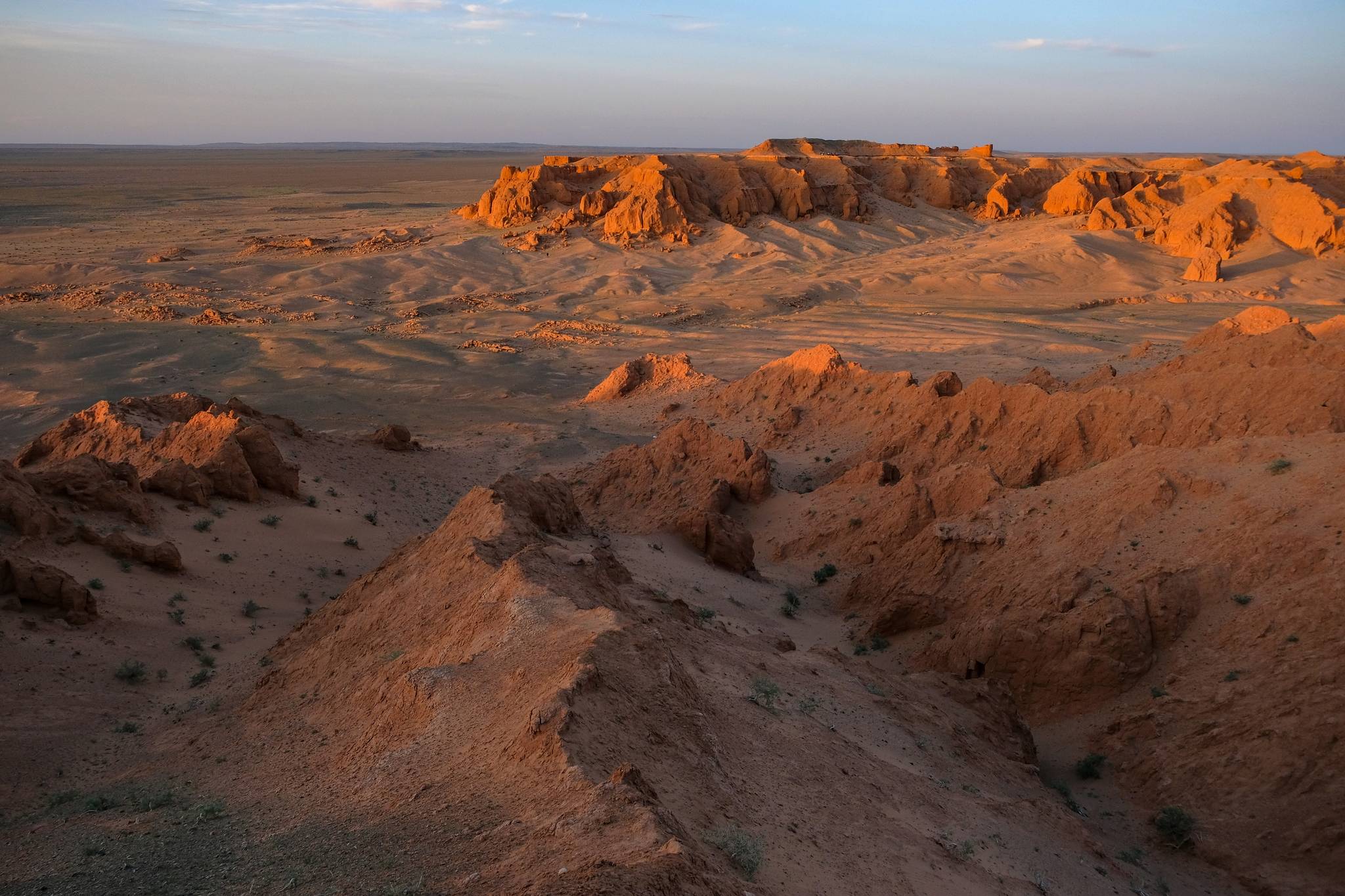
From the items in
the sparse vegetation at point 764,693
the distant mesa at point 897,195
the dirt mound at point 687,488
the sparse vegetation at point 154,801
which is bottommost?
the dirt mound at point 687,488

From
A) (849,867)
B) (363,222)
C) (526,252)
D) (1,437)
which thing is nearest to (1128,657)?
(849,867)

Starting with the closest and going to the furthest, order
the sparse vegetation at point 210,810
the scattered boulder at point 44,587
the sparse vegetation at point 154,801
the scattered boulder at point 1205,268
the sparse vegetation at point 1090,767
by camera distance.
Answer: the sparse vegetation at point 210,810 < the sparse vegetation at point 154,801 < the sparse vegetation at point 1090,767 < the scattered boulder at point 44,587 < the scattered boulder at point 1205,268

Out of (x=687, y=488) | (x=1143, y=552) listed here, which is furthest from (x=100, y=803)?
(x=687, y=488)

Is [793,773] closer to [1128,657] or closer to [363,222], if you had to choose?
[1128,657]

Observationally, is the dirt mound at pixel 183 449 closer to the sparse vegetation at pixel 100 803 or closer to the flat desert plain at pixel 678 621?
the flat desert plain at pixel 678 621

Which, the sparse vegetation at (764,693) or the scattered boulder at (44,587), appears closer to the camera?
the sparse vegetation at (764,693)

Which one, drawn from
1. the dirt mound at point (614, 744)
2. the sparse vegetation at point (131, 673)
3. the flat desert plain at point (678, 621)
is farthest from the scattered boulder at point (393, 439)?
the sparse vegetation at point (131, 673)

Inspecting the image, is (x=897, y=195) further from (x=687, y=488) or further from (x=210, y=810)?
(x=210, y=810)
